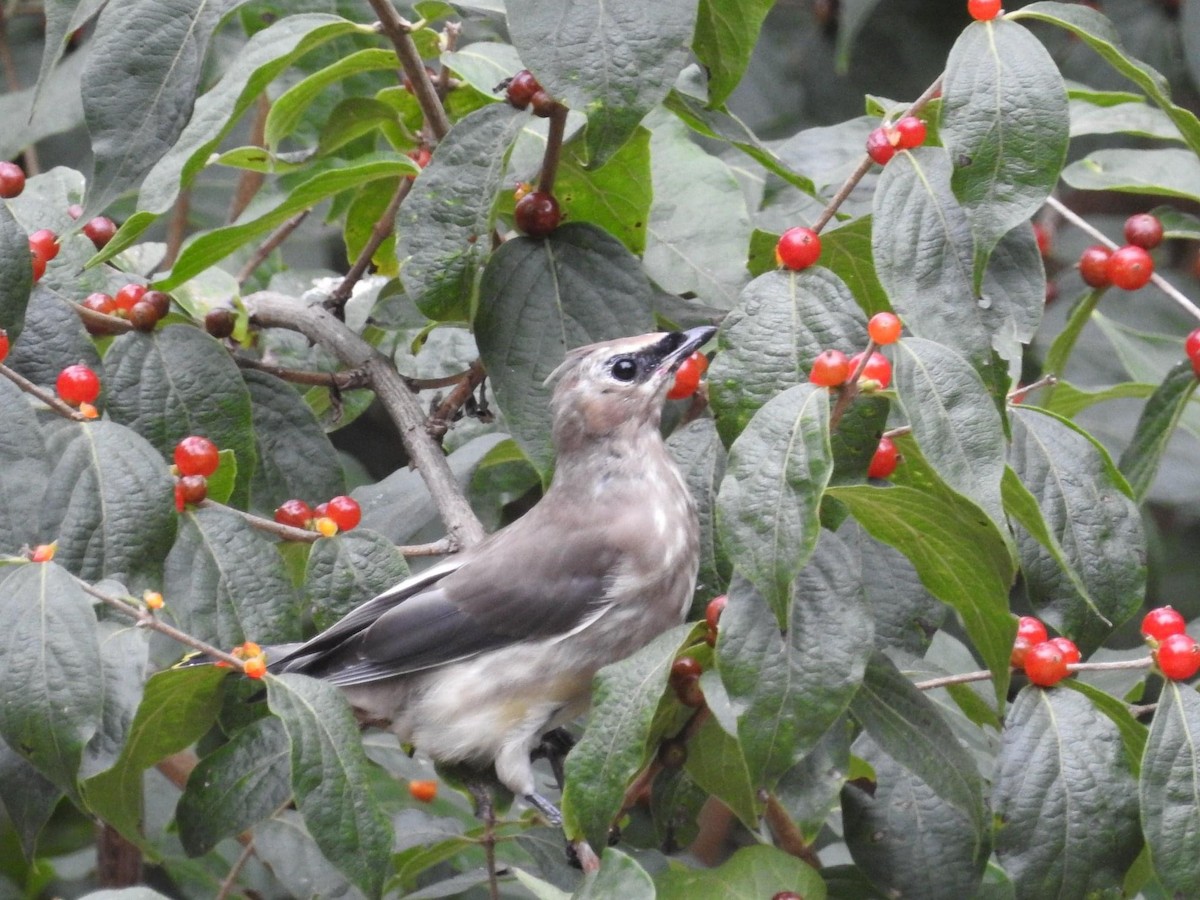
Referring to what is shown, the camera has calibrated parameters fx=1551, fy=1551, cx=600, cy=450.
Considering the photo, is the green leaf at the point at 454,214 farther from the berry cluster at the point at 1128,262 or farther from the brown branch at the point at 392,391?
the berry cluster at the point at 1128,262

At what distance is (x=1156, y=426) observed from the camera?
2994 mm

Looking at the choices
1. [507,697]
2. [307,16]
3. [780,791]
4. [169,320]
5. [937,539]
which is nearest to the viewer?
[937,539]

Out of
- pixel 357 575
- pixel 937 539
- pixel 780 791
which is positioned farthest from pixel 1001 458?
pixel 357 575

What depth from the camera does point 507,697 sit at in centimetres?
347

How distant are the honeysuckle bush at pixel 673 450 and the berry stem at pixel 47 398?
5 centimetres

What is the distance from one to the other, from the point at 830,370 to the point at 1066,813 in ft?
2.53

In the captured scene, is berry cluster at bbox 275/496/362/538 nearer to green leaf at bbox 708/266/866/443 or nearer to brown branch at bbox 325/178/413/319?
brown branch at bbox 325/178/413/319

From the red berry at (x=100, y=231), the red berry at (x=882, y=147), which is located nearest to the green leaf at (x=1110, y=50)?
the red berry at (x=882, y=147)

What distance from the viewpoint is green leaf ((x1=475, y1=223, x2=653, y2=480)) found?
9.47ft

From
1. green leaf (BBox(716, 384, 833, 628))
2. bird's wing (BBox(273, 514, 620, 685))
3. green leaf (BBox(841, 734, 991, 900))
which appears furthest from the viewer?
Answer: bird's wing (BBox(273, 514, 620, 685))

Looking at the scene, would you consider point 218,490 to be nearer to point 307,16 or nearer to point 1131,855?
point 307,16

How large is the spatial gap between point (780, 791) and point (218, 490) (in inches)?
48.2

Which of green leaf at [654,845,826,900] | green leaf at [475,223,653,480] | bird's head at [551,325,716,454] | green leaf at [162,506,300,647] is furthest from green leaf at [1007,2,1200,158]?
green leaf at [162,506,300,647]

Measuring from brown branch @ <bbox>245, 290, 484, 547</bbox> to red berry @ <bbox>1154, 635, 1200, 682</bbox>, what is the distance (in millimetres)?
1412
